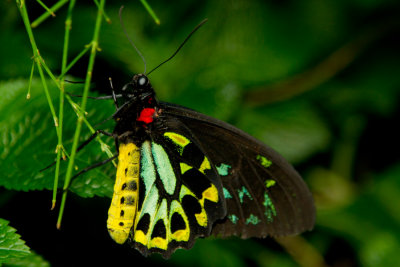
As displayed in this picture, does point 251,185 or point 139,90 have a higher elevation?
point 139,90

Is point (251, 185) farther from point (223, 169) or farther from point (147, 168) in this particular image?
point (147, 168)

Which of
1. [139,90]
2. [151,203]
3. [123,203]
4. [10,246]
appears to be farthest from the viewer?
[151,203]

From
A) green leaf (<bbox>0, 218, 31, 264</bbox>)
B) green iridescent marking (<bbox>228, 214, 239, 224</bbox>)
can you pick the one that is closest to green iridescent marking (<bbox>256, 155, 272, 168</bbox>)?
green iridescent marking (<bbox>228, 214, 239, 224</bbox>)

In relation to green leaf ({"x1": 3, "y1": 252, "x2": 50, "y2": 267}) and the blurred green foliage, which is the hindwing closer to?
green leaf ({"x1": 3, "y1": 252, "x2": 50, "y2": 267})

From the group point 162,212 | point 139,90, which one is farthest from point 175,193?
point 139,90

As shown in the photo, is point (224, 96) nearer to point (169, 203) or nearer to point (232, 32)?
point (232, 32)

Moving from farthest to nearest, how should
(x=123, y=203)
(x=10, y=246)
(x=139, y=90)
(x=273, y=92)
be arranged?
1. (x=273, y=92)
2. (x=139, y=90)
3. (x=123, y=203)
4. (x=10, y=246)

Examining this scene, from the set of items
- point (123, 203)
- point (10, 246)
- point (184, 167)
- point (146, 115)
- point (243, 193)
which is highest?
point (146, 115)
